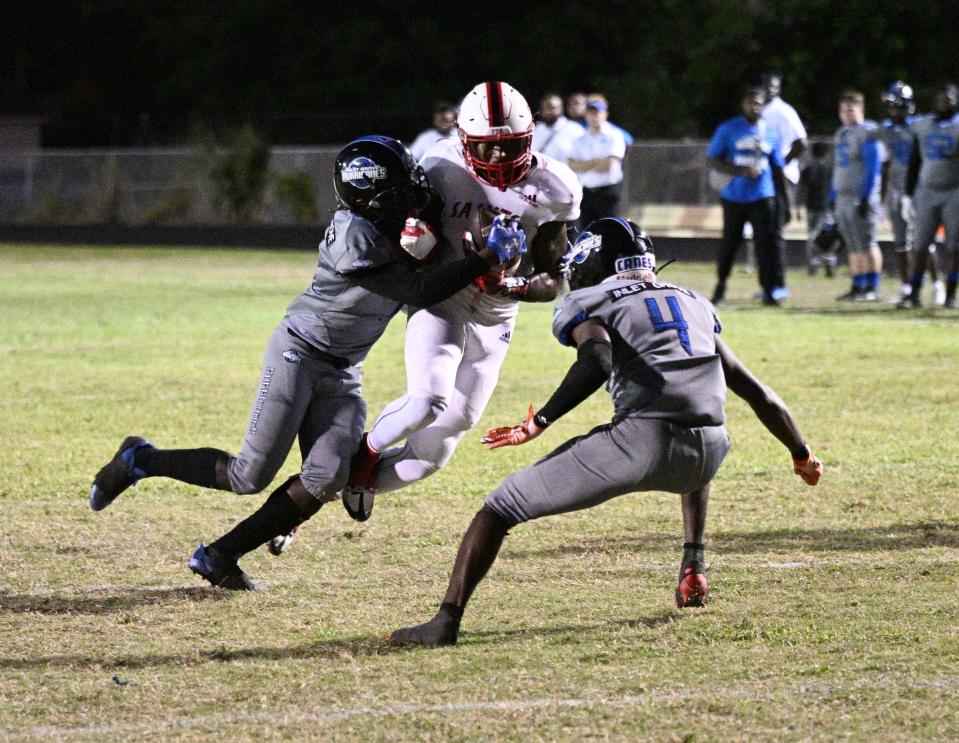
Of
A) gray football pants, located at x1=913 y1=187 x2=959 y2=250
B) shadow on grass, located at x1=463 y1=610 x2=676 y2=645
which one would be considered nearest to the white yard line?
shadow on grass, located at x1=463 y1=610 x2=676 y2=645

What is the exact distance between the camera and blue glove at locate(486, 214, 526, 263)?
5863mm

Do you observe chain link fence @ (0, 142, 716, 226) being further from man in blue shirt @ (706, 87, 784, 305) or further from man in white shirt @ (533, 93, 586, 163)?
man in blue shirt @ (706, 87, 784, 305)

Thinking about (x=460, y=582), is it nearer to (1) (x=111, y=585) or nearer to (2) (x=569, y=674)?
(2) (x=569, y=674)

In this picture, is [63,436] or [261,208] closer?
[63,436]

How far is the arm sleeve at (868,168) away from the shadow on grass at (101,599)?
13.0m

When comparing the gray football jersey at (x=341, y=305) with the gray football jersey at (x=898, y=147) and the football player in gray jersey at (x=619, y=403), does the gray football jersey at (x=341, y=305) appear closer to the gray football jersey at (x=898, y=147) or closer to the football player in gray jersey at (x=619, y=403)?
the football player in gray jersey at (x=619, y=403)

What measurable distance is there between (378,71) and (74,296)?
29848 mm

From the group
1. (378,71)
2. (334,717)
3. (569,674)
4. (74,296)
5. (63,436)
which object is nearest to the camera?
(334,717)

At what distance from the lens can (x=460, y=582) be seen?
543 centimetres

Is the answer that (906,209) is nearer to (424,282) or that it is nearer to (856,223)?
(856,223)

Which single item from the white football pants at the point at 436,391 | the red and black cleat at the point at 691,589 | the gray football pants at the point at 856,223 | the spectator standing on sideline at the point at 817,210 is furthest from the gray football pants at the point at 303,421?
the spectator standing on sideline at the point at 817,210

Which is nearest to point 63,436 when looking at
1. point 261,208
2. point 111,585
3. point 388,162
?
point 111,585

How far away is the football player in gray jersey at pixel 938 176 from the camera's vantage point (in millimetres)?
16156

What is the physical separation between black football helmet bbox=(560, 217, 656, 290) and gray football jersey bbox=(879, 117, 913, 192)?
12.1 meters
